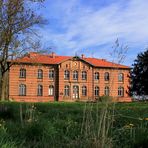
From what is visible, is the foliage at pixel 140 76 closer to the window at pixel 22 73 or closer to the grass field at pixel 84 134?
the window at pixel 22 73

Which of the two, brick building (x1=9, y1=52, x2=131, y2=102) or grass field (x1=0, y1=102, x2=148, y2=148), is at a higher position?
brick building (x1=9, y1=52, x2=131, y2=102)

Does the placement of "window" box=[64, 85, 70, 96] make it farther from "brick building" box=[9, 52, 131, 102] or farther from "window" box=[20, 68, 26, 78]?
"window" box=[20, 68, 26, 78]

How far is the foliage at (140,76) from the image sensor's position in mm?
62178

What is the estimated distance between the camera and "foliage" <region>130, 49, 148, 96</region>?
204 ft

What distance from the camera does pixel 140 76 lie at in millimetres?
63156

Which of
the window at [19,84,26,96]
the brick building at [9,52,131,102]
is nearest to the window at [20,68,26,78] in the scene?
the brick building at [9,52,131,102]

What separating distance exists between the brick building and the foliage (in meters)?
9.64

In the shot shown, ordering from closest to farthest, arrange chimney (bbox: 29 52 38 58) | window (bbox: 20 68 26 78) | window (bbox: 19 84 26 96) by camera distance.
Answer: chimney (bbox: 29 52 38 58) < window (bbox: 19 84 26 96) < window (bbox: 20 68 26 78)

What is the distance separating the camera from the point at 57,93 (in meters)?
77.2

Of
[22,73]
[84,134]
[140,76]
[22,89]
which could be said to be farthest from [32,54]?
[84,134]

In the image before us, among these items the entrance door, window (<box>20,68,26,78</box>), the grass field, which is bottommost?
the grass field

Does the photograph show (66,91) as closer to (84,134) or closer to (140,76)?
(140,76)

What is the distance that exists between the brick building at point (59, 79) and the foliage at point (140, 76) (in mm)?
9638

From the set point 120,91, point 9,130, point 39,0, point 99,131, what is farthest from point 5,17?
point 120,91
